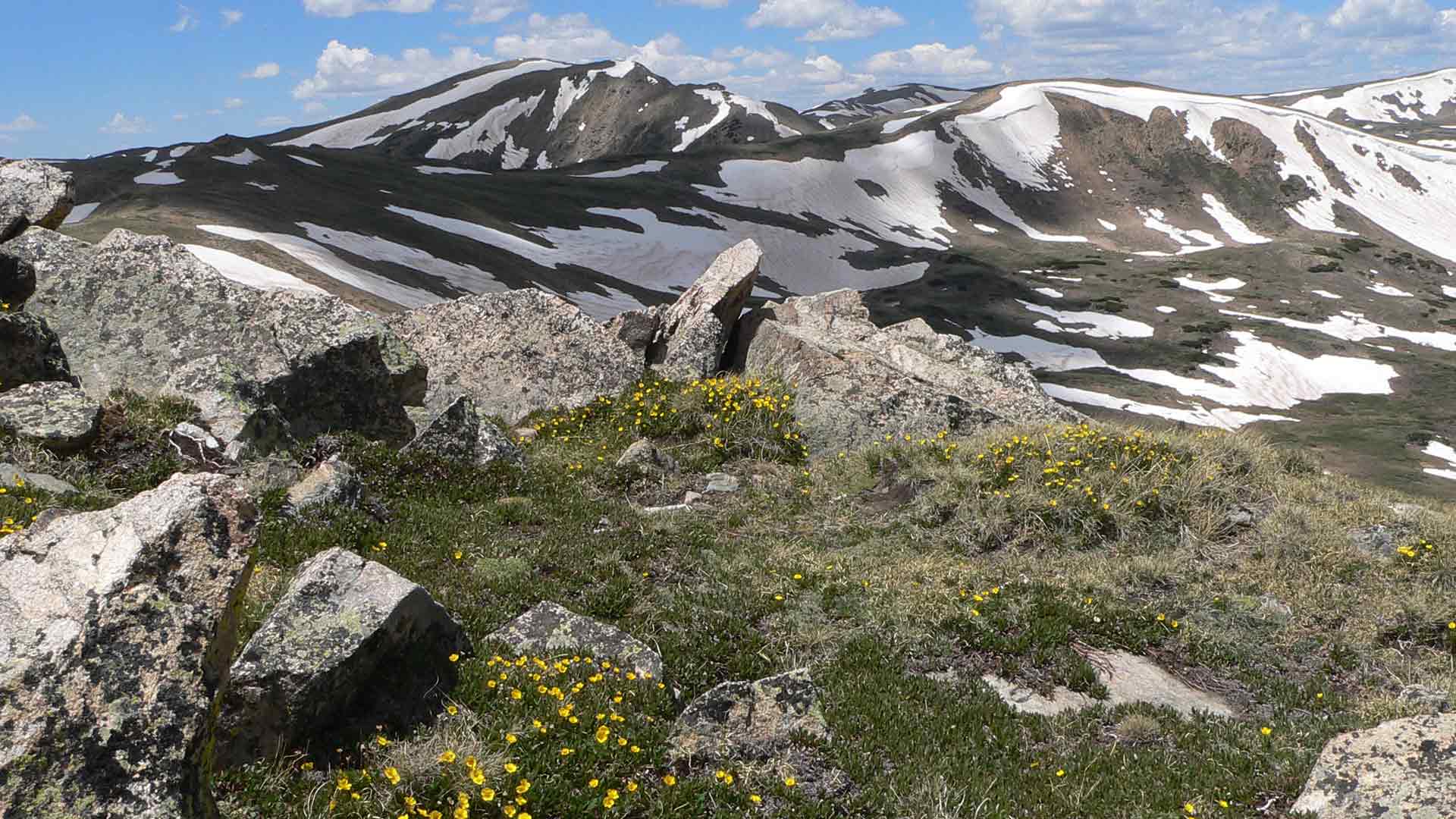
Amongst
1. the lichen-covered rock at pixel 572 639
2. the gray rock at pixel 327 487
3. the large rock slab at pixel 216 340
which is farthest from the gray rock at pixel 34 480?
the lichen-covered rock at pixel 572 639

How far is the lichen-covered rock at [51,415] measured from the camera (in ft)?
36.8

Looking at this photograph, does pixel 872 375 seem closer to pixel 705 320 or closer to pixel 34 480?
pixel 705 320

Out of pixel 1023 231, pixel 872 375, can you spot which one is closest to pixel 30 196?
pixel 872 375

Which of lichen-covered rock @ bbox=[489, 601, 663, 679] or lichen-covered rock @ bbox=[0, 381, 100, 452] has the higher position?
lichen-covered rock @ bbox=[0, 381, 100, 452]

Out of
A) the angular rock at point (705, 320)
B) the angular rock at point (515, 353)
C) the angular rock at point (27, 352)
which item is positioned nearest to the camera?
the angular rock at point (27, 352)

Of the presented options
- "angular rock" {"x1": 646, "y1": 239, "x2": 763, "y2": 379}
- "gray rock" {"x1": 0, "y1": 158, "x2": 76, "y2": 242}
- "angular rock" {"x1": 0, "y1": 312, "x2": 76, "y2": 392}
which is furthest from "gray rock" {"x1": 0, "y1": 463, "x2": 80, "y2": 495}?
"angular rock" {"x1": 646, "y1": 239, "x2": 763, "y2": 379}

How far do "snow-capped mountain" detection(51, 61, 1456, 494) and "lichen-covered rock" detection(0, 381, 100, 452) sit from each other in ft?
82.5

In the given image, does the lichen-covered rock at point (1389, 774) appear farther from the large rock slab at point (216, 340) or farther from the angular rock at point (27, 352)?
the angular rock at point (27, 352)

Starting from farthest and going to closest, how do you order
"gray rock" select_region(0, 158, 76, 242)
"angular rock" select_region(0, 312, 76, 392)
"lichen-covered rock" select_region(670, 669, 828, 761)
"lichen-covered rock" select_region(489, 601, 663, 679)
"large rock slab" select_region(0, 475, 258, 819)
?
"gray rock" select_region(0, 158, 76, 242)
"angular rock" select_region(0, 312, 76, 392)
"lichen-covered rock" select_region(489, 601, 663, 679)
"lichen-covered rock" select_region(670, 669, 828, 761)
"large rock slab" select_region(0, 475, 258, 819)

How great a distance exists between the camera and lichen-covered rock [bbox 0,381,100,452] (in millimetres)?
11203

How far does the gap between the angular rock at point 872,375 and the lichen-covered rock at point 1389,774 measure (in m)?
10.2

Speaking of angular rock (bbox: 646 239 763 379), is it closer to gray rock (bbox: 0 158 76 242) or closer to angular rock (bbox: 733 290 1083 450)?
angular rock (bbox: 733 290 1083 450)

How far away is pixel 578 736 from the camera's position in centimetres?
664

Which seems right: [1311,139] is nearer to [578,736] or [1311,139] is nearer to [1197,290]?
[1197,290]
